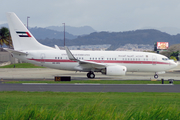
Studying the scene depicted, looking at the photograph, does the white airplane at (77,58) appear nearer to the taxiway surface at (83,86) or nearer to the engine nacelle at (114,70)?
the engine nacelle at (114,70)

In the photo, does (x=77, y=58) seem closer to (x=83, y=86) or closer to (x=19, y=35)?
(x=19, y=35)

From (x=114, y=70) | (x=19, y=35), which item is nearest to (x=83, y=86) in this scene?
(x=114, y=70)

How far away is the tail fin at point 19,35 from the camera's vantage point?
32.4 metres

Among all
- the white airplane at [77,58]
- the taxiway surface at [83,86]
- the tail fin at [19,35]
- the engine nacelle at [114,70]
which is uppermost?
the tail fin at [19,35]

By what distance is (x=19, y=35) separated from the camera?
107 ft

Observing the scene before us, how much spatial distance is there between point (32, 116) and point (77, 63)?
24.4 metres

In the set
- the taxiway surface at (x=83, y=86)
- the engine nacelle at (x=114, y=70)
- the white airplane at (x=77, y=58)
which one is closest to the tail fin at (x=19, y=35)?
the white airplane at (x=77, y=58)

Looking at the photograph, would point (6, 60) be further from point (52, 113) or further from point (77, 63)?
point (52, 113)

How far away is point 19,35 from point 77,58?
25.1ft

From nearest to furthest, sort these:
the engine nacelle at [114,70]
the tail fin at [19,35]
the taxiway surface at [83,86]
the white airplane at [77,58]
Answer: the taxiway surface at [83,86] < the engine nacelle at [114,70] < the white airplane at [77,58] < the tail fin at [19,35]

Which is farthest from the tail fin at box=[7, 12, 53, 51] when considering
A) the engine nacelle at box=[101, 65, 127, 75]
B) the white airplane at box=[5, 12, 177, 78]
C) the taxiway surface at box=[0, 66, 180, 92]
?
the engine nacelle at box=[101, 65, 127, 75]

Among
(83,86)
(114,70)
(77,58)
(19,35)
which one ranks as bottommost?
(83,86)

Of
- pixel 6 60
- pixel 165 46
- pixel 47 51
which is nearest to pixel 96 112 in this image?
pixel 47 51

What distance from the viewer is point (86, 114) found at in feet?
27.9
